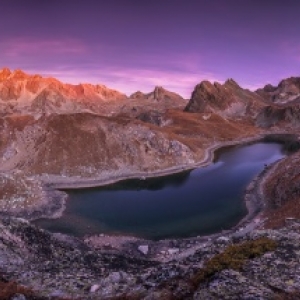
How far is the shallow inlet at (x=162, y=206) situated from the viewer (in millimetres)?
54750

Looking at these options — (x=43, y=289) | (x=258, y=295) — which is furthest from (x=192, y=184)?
(x=258, y=295)

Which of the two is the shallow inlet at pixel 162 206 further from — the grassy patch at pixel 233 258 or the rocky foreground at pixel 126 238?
the grassy patch at pixel 233 258

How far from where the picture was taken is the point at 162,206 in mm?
65938

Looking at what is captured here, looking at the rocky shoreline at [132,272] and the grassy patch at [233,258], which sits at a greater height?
the grassy patch at [233,258]

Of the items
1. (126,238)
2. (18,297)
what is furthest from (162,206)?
(18,297)

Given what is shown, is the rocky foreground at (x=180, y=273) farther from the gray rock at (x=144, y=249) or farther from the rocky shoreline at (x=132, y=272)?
the gray rock at (x=144, y=249)

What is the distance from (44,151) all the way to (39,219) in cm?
3621

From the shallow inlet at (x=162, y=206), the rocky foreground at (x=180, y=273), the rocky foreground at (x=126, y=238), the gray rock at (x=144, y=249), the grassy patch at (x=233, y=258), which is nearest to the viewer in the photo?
the rocky foreground at (x=180, y=273)

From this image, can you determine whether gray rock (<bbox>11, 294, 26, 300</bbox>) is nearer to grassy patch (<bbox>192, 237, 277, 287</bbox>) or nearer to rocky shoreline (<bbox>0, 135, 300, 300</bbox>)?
rocky shoreline (<bbox>0, 135, 300, 300</bbox>)

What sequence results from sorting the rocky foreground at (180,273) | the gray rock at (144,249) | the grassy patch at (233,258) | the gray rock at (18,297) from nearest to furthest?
the rocky foreground at (180,273) < the grassy patch at (233,258) < the gray rock at (18,297) < the gray rock at (144,249)

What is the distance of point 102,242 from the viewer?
49.5 metres

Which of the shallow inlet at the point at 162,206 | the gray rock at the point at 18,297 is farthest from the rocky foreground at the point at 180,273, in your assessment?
the shallow inlet at the point at 162,206

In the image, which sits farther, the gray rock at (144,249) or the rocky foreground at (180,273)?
the gray rock at (144,249)

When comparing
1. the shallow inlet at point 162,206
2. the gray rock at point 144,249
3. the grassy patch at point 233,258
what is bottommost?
the gray rock at point 144,249
